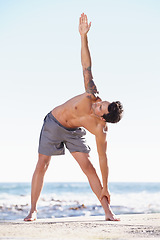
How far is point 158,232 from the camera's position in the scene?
10.3 ft

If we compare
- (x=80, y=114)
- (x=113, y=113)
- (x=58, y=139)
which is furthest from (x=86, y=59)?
(x=58, y=139)

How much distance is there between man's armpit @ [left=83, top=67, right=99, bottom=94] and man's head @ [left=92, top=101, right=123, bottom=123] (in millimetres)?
175

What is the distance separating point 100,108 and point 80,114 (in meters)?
0.27

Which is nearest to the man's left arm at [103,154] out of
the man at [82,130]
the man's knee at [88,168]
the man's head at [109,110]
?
the man at [82,130]

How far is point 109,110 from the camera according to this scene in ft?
12.1

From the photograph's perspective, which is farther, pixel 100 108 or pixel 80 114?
pixel 80 114

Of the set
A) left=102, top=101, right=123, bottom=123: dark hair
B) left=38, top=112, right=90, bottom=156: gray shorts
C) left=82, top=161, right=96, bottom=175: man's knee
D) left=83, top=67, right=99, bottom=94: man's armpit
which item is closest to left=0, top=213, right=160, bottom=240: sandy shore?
left=82, top=161, right=96, bottom=175: man's knee

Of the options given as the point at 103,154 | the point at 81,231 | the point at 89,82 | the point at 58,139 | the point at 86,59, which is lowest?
the point at 81,231

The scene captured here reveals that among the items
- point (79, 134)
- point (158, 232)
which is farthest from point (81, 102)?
point (158, 232)

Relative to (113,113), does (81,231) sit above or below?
below

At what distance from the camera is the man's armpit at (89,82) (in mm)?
3892

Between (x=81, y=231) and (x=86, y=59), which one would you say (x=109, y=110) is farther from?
(x=81, y=231)

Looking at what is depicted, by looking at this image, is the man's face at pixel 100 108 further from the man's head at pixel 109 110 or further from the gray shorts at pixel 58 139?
the gray shorts at pixel 58 139

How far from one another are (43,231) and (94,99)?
1.51m
